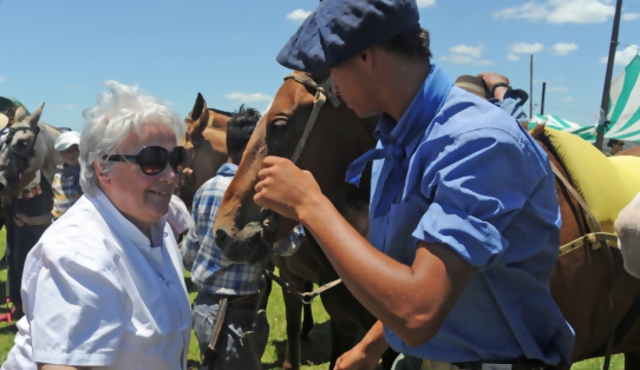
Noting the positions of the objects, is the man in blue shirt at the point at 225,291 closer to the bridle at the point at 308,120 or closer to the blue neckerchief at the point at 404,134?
the bridle at the point at 308,120

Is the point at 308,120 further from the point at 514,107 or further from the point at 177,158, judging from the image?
the point at 514,107

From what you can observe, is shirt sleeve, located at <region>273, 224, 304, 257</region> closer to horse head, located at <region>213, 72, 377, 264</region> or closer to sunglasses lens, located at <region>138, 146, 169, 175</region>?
horse head, located at <region>213, 72, 377, 264</region>

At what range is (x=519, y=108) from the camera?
3176 millimetres

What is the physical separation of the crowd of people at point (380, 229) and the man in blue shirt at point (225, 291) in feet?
4.82

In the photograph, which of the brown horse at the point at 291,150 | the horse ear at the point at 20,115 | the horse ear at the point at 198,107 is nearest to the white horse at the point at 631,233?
the brown horse at the point at 291,150

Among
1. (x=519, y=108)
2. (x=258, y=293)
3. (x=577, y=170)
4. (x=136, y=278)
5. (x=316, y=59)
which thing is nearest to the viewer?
(x=316, y=59)

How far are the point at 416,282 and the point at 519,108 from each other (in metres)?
2.33

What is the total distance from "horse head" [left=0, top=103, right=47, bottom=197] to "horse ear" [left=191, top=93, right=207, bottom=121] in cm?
219

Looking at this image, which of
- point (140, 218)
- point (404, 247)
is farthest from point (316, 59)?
point (140, 218)

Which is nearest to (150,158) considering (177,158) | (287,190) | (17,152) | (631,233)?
(177,158)

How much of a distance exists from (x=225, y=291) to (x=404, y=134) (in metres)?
2.39

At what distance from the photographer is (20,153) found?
6859 millimetres

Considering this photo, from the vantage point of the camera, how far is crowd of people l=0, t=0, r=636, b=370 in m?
1.23

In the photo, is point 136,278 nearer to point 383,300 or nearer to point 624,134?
point 383,300
